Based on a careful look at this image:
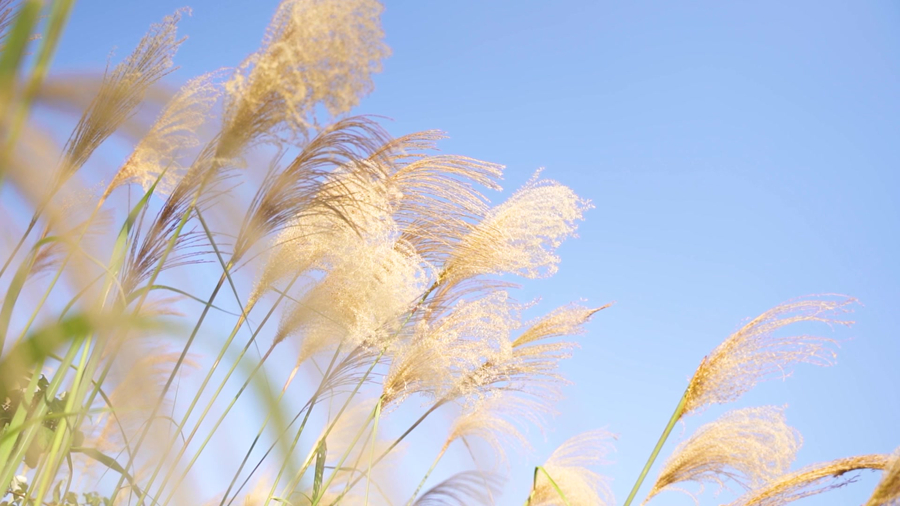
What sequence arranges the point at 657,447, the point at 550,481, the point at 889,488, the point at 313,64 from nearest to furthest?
the point at 313,64
the point at 889,488
the point at 657,447
the point at 550,481

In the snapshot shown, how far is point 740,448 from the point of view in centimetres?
179

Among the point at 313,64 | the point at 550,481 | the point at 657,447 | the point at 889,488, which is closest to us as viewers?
the point at 313,64

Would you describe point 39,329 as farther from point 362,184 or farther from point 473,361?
point 473,361

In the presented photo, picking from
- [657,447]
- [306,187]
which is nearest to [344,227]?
[306,187]

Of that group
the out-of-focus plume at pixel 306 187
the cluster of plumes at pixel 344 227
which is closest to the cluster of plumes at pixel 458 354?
the cluster of plumes at pixel 344 227

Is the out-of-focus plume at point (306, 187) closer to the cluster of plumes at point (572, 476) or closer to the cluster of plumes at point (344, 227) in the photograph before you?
the cluster of plumes at point (344, 227)

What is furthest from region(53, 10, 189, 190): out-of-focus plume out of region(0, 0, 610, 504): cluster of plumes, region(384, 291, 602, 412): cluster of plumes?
region(384, 291, 602, 412): cluster of plumes

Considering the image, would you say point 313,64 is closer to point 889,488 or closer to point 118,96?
point 118,96

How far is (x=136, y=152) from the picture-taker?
1.58 m

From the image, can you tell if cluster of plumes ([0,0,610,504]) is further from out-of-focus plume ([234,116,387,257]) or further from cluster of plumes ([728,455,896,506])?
cluster of plumes ([728,455,896,506])

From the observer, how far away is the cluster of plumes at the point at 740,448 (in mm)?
1786

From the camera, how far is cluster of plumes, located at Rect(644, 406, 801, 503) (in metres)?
1.79

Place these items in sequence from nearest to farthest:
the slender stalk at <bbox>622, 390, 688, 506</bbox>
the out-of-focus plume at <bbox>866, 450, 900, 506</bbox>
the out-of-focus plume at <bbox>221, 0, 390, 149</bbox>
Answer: the out-of-focus plume at <bbox>221, 0, 390, 149</bbox>, the out-of-focus plume at <bbox>866, 450, 900, 506</bbox>, the slender stalk at <bbox>622, 390, 688, 506</bbox>

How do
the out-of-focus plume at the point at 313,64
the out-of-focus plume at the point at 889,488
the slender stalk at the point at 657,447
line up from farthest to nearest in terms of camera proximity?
the slender stalk at the point at 657,447
the out-of-focus plume at the point at 889,488
the out-of-focus plume at the point at 313,64
